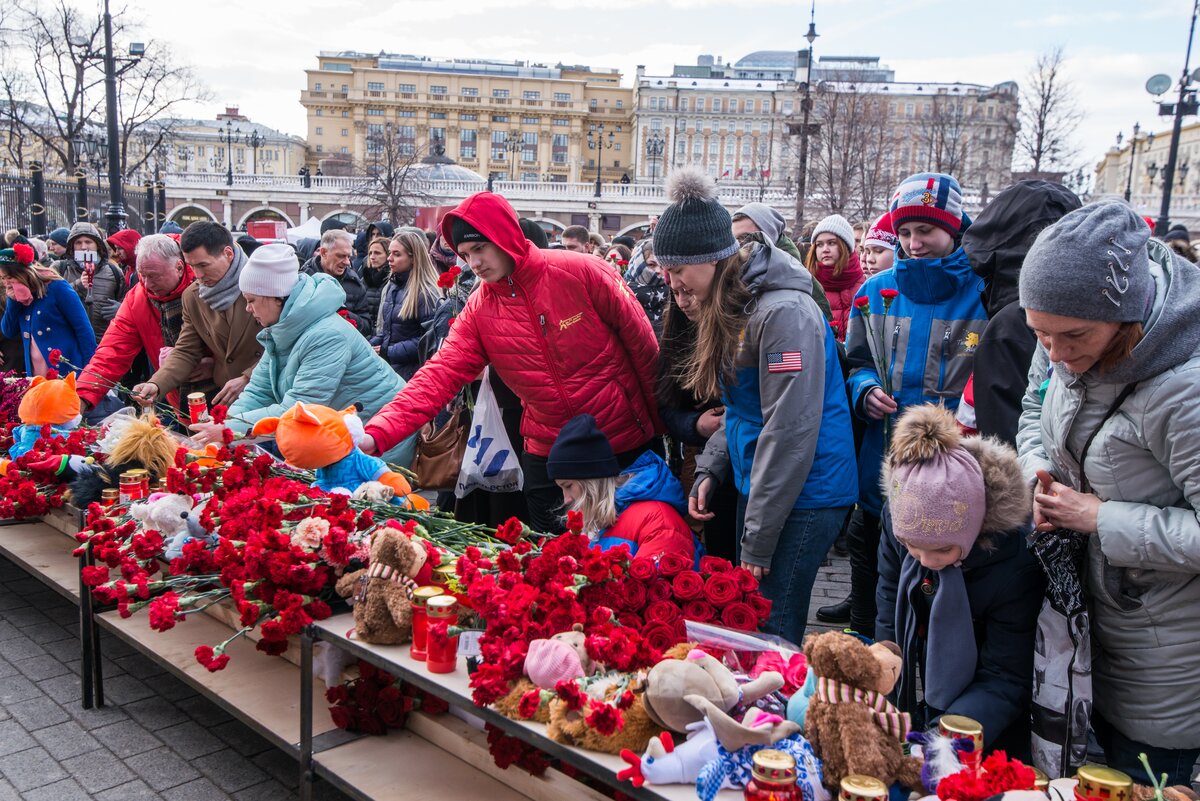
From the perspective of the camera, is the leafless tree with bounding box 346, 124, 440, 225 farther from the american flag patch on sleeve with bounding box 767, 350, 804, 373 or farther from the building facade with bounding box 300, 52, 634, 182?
the building facade with bounding box 300, 52, 634, 182

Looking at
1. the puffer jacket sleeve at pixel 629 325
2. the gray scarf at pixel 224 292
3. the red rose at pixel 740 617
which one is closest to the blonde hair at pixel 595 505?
the puffer jacket sleeve at pixel 629 325

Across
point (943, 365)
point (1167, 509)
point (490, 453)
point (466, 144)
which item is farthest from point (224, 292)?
point (466, 144)

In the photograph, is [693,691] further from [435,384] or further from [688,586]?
[435,384]

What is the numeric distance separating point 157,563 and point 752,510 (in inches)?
81.7

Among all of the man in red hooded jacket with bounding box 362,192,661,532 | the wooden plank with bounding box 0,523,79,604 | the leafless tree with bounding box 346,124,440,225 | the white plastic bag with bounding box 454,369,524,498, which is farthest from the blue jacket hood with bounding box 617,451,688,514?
the leafless tree with bounding box 346,124,440,225

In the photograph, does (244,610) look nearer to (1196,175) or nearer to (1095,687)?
(1095,687)

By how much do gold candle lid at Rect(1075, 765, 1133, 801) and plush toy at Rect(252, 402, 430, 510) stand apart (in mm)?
2130

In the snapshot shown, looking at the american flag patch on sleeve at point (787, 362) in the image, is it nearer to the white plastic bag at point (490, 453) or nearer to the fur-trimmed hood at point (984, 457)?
the fur-trimmed hood at point (984, 457)

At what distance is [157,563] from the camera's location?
127 inches

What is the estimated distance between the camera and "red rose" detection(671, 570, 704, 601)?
7.64 ft

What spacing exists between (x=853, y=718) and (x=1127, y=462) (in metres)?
0.88

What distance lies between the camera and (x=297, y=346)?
4062 mm

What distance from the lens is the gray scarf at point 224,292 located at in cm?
471

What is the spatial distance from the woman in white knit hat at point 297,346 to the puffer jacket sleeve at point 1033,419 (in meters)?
2.79
